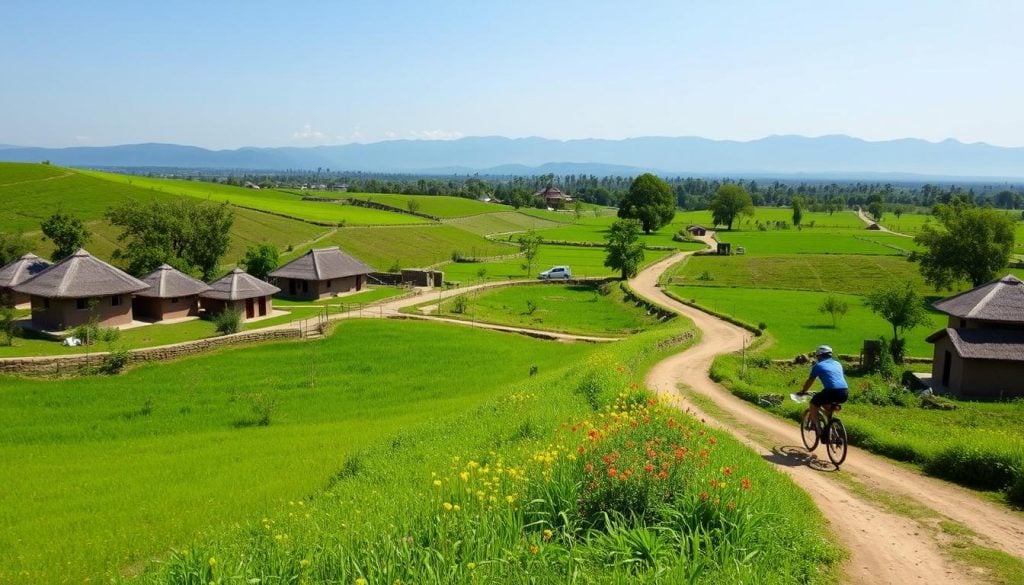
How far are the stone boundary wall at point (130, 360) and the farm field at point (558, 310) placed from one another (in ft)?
38.7

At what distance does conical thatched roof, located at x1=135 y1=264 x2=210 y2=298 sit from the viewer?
36750 millimetres

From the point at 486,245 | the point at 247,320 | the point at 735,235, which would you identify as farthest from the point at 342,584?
the point at 735,235

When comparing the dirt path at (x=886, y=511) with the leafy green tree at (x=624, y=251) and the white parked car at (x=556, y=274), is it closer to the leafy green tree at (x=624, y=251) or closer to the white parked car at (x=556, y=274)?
the leafy green tree at (x=624, y=251)

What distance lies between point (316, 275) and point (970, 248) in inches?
2002

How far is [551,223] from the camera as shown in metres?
125

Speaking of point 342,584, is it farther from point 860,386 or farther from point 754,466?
point 860,386

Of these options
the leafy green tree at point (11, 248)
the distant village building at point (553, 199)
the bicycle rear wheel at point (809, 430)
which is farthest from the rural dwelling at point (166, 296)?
the distant village building at point (553, 199)

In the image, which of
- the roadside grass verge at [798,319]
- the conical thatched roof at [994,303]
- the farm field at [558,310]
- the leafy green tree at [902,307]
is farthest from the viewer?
the farm field at [558,310]

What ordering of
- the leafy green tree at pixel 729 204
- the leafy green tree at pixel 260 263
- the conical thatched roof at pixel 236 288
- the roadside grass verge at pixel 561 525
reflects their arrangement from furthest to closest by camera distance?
A: the leafy green tree at pixel 729 204, the leafy green tree at pixel 260 263, the conical thatched roof at pixel 236 288, the roadside grass verge at pixel 561 525

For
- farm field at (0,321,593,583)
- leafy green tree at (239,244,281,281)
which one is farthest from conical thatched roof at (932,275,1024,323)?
leafy green tree at (239,244,281,281)

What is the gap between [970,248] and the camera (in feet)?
172

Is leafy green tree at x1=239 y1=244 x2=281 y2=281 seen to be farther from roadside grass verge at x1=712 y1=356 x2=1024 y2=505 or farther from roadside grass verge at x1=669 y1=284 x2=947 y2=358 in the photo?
roadside grass verge at x1=712 y1=356 x2=1024 y2=505

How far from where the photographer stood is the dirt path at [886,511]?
7699 millimetres

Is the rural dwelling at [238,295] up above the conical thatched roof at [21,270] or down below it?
below
